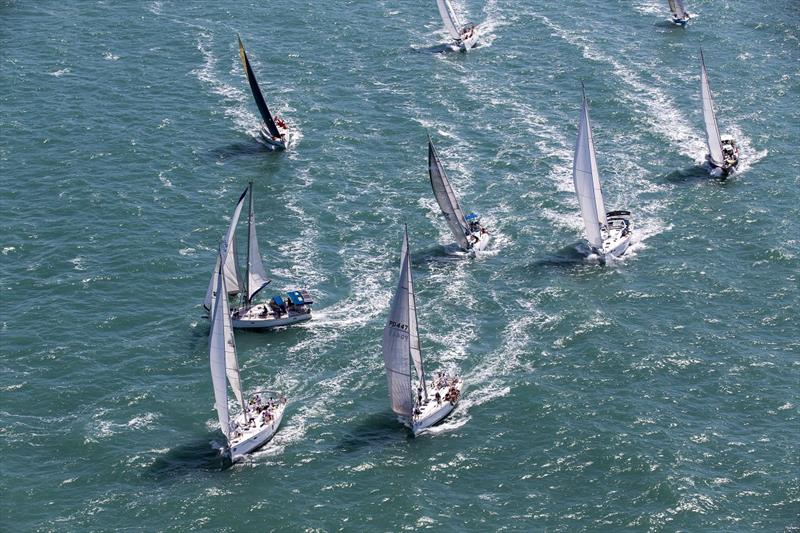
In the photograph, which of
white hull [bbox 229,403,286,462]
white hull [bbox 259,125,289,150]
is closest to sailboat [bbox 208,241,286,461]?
white hull [bbox 229,403,286,462]

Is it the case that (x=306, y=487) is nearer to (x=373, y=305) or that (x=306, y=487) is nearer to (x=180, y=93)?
(x=373, y=305)

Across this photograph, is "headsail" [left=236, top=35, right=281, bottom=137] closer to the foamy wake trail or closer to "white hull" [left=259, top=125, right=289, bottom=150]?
"white hull" [left=259, top=125, right=289, bottom=150]

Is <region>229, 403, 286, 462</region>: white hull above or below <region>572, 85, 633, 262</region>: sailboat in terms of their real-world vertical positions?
below

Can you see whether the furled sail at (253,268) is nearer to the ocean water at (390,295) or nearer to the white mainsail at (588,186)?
the ocean water at (390,295)

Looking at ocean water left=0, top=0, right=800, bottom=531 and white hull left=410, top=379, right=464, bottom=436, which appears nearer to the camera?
ocean water left=0, top=0, right=800, bottom=531

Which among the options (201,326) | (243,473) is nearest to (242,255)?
(201,326)

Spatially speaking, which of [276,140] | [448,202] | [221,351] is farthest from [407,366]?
[276,140]

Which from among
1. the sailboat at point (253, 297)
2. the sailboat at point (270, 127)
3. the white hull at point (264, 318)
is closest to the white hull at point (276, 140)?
the sailboat at point (270, 127)
